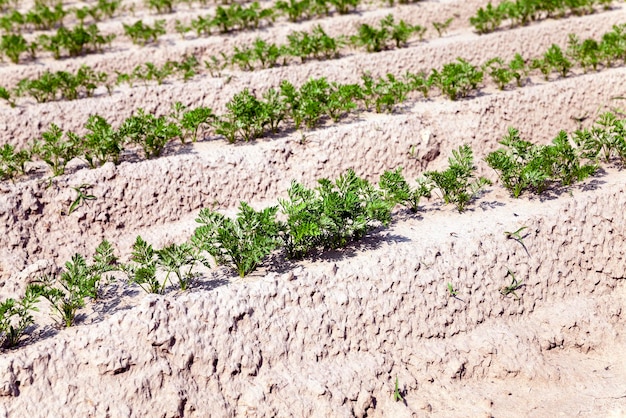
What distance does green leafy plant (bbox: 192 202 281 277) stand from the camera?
5945 mm

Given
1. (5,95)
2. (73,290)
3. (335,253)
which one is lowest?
(335,253)

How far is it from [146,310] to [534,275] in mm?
4121

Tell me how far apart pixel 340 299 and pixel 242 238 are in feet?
3.82

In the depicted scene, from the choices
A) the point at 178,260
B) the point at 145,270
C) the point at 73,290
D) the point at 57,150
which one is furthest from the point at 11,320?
the point at 57,150

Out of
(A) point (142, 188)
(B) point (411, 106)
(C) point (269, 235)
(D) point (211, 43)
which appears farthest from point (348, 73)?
(C) point (269, 235)

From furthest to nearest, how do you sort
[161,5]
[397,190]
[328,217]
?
[161,5]
[397,190]
[328,217]

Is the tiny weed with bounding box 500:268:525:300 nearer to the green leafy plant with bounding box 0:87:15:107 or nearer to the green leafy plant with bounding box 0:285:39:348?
the green leafy plant with bounding box 0:285:39:348

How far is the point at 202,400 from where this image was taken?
531 centimetres

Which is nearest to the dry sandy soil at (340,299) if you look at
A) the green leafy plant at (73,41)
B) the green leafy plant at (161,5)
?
the green leafy plant at (73,41)

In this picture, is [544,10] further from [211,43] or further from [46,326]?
[46,326]

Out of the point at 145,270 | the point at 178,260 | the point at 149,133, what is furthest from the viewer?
the point at 149,133

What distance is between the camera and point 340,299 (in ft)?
19.5

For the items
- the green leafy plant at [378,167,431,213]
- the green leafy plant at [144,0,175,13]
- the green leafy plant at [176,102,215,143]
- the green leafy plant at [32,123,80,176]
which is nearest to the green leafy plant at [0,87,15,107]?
the green leafy plant at [32,123,80,176]

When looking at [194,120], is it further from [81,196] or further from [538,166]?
[538,166]
